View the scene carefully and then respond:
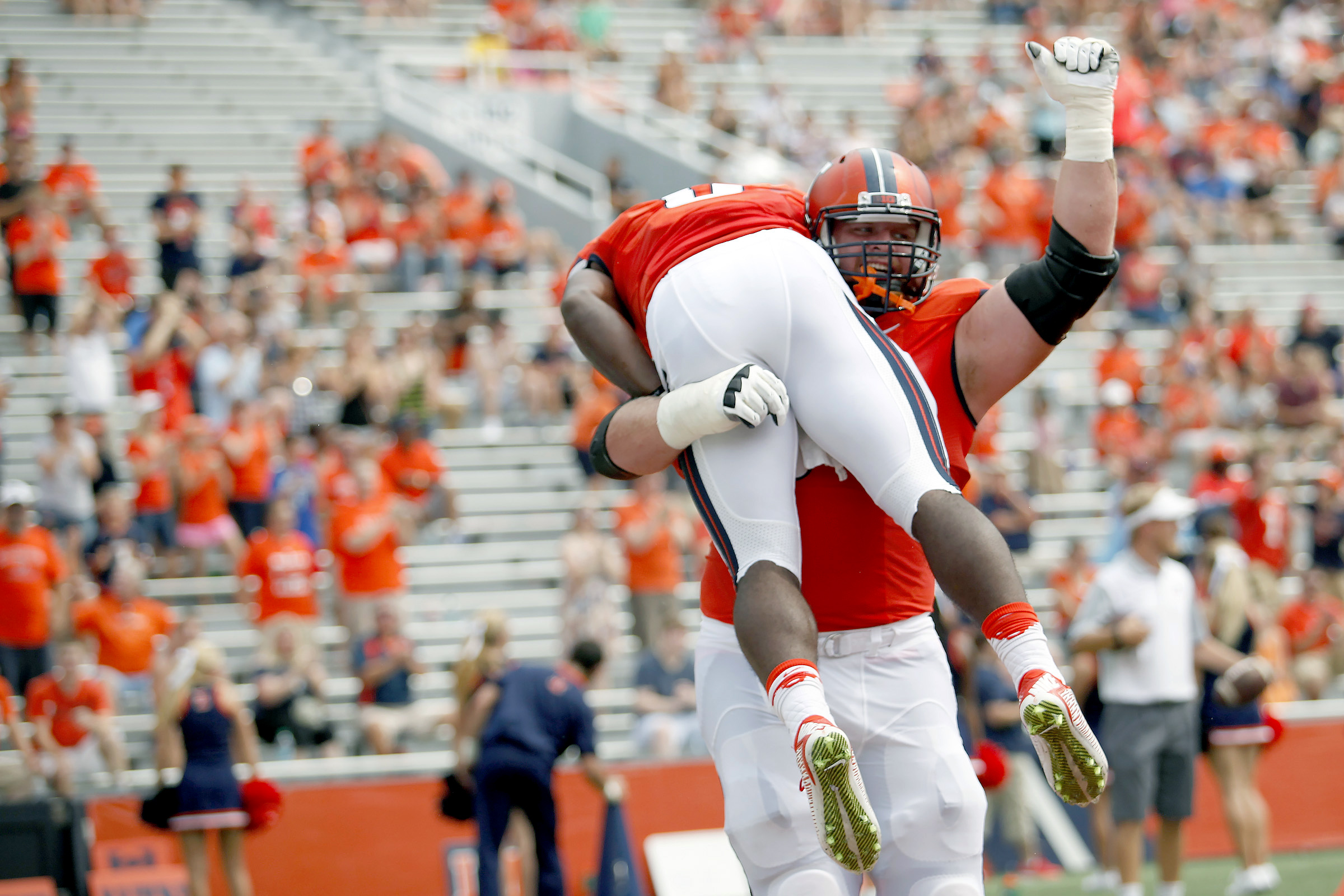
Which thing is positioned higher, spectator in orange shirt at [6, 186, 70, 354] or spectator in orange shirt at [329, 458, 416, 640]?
spectator in orange shirt at [6, 186, 70, 354]

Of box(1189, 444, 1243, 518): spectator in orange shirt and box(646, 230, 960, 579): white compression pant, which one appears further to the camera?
box(1189, 444, 1243, 518): spectator in orange shirt

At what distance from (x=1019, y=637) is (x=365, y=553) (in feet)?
24.6

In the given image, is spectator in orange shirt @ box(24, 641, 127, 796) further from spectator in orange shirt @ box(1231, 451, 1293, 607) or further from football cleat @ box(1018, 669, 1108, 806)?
spectator in orange shirt @ box(1231, 451, 1293, 607)

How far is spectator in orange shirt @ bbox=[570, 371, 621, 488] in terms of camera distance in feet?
37.6

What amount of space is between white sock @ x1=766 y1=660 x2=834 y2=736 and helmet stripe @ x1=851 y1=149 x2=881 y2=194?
1108 mm

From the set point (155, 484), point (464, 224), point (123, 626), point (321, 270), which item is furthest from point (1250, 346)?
point (123, 626)

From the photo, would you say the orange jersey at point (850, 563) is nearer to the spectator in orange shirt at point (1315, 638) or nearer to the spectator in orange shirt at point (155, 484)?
the spectator in orange shirt at point (155, 484)

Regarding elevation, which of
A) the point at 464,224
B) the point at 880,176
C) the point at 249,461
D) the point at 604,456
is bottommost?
the point at 249,461

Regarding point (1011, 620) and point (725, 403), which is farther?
point (725, 403)

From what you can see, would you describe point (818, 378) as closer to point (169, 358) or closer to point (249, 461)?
point (249, 461)

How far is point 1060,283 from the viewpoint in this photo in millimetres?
3463

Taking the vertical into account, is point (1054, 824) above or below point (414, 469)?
below

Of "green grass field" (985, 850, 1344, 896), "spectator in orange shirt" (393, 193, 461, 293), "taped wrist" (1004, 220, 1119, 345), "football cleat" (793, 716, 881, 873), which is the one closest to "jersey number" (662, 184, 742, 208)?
"taped wrist" (1004, 220, 1119, 345)

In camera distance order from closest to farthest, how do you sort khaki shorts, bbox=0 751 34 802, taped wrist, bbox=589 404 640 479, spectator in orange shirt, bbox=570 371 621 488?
1. taped wrist, bbox=589 404 640 479
2. khaki shorts, bbox=0 751 34 802
3. spectator in orange shirt, bbox=570 371 621 488
